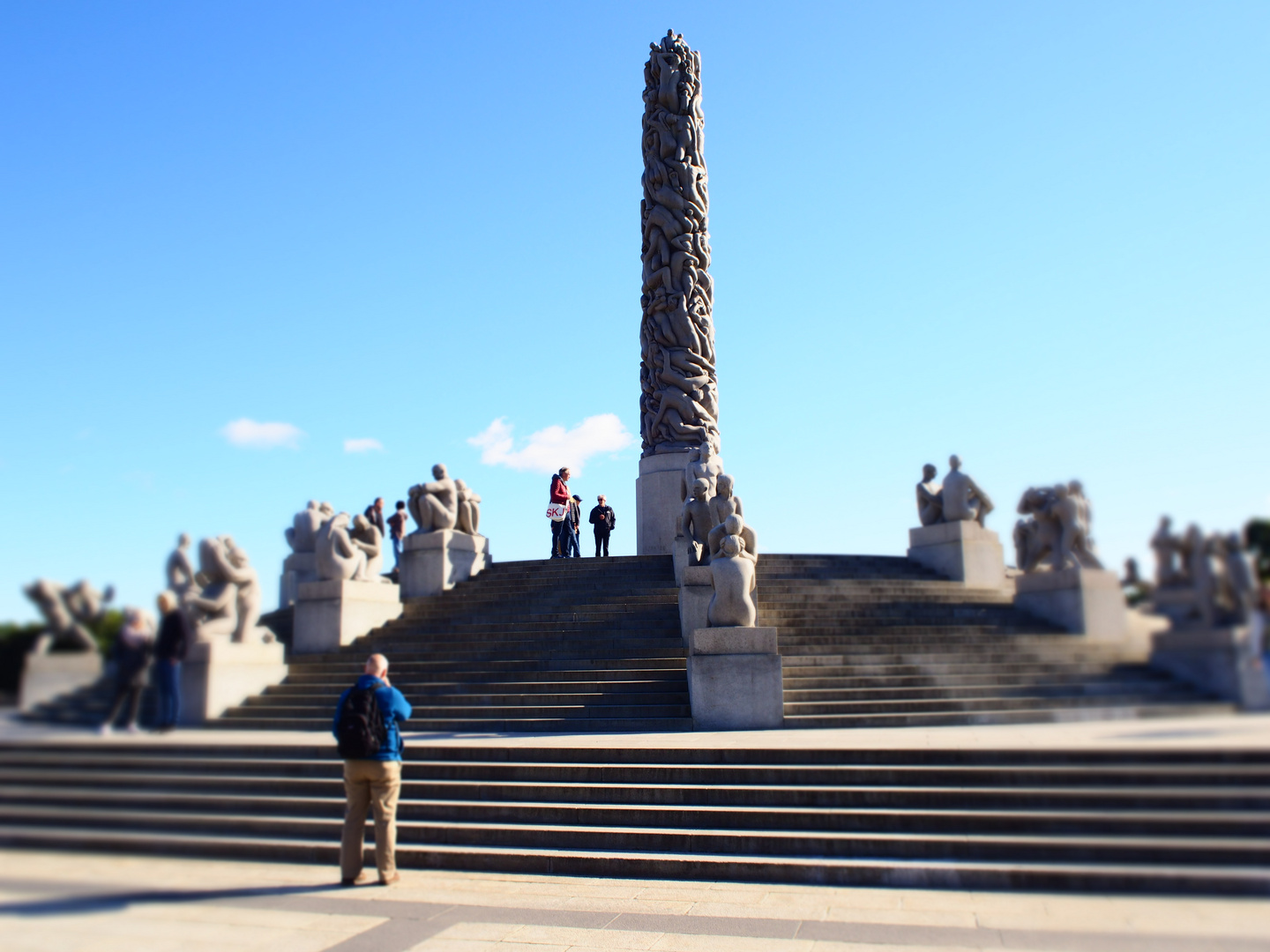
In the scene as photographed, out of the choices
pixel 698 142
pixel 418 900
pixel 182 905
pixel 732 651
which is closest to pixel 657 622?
pixel 732 651

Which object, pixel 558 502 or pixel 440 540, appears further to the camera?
pixel 558 502

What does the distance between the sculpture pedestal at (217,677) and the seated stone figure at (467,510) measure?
13090 millimetres

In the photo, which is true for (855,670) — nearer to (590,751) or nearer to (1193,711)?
(590,751)

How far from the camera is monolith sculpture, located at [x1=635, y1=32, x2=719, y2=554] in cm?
2475

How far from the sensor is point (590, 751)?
936cm

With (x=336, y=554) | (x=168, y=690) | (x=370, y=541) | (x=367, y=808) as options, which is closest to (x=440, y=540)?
(x=370, y=541)

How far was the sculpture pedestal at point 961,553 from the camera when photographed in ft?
59.1

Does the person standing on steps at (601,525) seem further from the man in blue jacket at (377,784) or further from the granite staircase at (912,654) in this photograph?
the man in blue jacket at (377,784)

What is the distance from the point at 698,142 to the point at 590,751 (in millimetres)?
21599

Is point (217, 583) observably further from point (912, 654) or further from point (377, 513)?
point (377, 513)

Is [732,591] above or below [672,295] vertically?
below

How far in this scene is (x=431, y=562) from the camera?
19656 millimetres

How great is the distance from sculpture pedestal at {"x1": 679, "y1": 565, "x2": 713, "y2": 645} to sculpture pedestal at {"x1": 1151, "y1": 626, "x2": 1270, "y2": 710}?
36.2 ft

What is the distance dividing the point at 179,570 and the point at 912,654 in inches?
487
